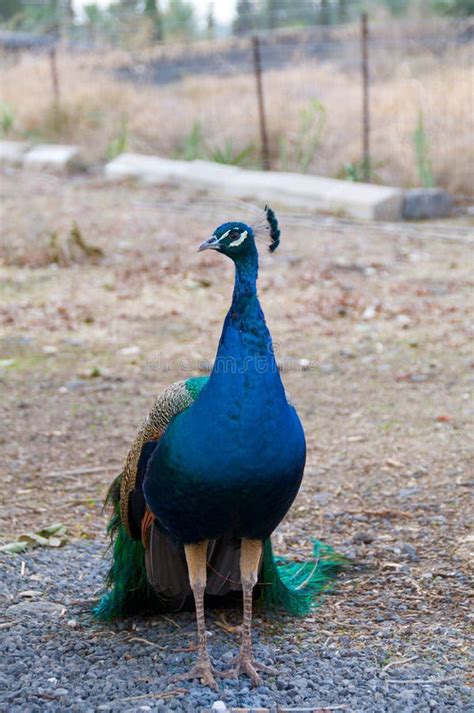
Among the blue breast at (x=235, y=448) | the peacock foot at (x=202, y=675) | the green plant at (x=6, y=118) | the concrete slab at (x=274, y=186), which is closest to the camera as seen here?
the blue breast at (x=235, y=448)

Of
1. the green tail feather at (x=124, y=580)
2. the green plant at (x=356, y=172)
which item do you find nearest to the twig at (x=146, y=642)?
the green tail feather at (x=124, y=580)

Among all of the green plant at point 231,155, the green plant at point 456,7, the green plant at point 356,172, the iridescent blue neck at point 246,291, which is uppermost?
the green plant at point 456,7

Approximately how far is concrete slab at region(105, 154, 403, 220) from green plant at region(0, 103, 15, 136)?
2918 mm

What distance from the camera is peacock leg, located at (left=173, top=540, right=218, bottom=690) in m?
2.84

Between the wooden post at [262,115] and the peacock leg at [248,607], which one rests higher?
the wooden post at [262,115]

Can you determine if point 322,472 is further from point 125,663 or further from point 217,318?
point 217,318

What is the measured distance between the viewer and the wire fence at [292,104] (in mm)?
10859

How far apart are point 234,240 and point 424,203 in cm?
730

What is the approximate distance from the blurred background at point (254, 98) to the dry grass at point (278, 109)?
2cm

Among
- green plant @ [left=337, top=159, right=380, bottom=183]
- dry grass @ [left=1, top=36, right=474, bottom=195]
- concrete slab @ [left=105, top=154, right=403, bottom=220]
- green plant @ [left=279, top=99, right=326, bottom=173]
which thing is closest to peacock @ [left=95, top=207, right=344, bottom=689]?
concrete slab @ [left=105, top=154, right=403, bottom=220]

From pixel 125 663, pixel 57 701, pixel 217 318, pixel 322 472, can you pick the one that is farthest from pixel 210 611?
pixel 217 318

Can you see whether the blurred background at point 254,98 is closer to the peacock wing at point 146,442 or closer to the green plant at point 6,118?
the green plant at point 6,118

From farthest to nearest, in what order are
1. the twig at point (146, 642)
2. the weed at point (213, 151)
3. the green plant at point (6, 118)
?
the green plant at point (6, 118) < the weed at point (213, 151) < the twig at point (146, 642)

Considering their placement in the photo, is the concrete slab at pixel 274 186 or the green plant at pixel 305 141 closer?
the concrete slab at pixel 274 186
